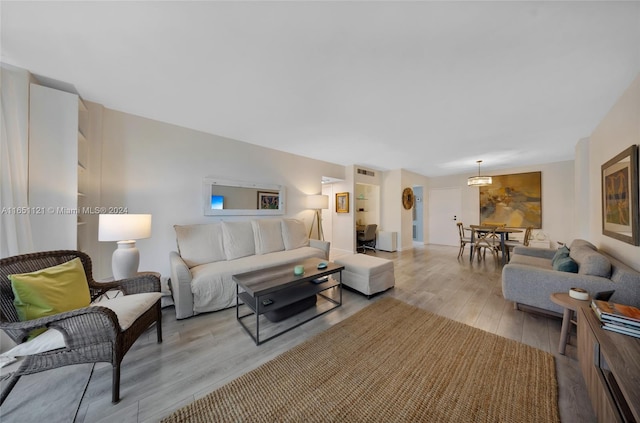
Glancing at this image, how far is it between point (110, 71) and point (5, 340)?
2.35 m

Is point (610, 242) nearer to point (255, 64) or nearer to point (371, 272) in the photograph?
point (371, 272)

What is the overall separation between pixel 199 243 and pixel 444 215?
22.7 feet

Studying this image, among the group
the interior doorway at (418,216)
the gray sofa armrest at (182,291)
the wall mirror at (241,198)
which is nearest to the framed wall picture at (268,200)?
the wall mirror at (241,198)

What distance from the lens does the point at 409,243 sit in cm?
615

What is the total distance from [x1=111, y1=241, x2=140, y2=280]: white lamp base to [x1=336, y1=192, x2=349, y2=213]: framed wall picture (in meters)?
4.18

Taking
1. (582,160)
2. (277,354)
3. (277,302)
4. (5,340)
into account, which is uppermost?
(582,160)

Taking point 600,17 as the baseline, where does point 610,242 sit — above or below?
below

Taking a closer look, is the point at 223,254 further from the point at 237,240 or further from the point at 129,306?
the point at 129,306

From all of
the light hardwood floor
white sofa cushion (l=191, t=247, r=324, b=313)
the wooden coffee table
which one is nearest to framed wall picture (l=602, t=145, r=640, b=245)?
the light hardwood floor

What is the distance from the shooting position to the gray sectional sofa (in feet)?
5.56

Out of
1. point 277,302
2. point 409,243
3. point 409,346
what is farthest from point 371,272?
point 409,243

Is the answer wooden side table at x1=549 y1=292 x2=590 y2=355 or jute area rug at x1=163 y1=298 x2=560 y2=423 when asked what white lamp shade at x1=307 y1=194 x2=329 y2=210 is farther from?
wooden side table at x1=549 y1=292 x2=590 y2=355

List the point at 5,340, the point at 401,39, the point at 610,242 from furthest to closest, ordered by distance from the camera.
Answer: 1. the point at 610,242
2. the point at 5,340
3. the point at 401,39

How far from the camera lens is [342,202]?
543 centimetres
